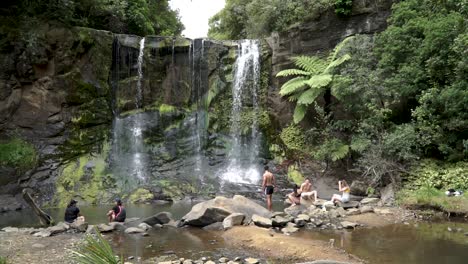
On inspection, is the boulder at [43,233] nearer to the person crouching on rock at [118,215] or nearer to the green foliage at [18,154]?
the person crouching on rock at [118,215]

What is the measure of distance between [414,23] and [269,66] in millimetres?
7366

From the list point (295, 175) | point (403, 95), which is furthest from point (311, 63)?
point (295, 175)

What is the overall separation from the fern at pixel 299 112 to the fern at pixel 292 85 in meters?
0.77

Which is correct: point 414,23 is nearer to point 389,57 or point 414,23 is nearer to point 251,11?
point 389,57

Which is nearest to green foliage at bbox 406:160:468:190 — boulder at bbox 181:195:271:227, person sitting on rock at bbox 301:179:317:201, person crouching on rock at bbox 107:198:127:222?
person sitting on rock at bbox 301:179:317:201

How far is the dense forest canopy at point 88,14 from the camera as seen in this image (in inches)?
713

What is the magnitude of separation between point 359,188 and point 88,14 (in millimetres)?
15498

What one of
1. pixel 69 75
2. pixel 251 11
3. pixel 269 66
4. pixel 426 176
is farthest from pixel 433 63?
pixel 69 75

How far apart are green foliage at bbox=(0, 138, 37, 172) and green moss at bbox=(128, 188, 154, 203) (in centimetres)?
442

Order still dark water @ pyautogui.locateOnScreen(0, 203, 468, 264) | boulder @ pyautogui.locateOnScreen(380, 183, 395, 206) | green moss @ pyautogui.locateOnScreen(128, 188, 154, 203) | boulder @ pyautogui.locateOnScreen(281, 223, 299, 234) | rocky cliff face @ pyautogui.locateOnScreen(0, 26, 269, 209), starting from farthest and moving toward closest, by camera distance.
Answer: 1. rocky cliff face @ pyautogui.locateOnScreen(0, 26, 269, 209)
2. green moss @ pyautogui.locateOnScreen(128, 188, 154, 203)
3. boulder @ pyautogui.locateOnScreen(380, 183, 395, 206)
4. boulder @ pyautogui.locateOnScreen(281, 223, 299, 234)
5. still dark water @ pyautogui.locateOnScreen(0, 203, 468, 264)

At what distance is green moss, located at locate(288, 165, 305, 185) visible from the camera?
1708cm

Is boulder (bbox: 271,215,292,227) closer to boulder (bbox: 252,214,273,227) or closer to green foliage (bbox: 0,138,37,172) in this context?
boulder (bbox: 252,214,273,227)

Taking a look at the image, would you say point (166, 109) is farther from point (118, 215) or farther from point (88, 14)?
point (118, 215)

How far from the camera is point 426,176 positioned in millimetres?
12758
